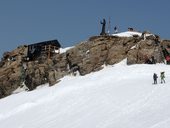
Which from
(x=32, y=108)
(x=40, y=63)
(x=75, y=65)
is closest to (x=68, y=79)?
(x=75, y=65)

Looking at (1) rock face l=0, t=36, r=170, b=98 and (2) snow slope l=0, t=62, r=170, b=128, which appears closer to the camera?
(2) snow slope l=0, t=62, r=170, b=128

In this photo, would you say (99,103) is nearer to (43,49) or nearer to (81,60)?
(81,60)

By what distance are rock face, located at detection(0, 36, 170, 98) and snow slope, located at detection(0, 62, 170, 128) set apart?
1.82 meters

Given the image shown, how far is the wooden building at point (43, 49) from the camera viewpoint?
71.0 m

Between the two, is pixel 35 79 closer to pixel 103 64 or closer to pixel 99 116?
pixel 103 64

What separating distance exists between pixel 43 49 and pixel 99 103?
30.3 meters

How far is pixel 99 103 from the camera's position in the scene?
43.0 metres

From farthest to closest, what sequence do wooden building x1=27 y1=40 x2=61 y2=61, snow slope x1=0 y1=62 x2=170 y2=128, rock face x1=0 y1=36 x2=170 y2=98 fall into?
1. wooden building x1=27 y1=40 x2=61 y2=61
2. rock face x1=0 y1=36 x2=170 y2=98
3. snow slope x1=0 y1=62 x2=170 y2=128

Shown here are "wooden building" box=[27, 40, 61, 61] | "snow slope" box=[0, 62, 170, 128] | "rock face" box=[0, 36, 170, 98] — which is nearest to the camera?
"snow slope" box=[0, 62, 170, 128]

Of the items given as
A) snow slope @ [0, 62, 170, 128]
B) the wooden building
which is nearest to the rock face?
the wooden building

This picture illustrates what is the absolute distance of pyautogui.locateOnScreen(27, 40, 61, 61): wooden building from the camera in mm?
71000

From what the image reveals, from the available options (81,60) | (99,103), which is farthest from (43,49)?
(99,103)

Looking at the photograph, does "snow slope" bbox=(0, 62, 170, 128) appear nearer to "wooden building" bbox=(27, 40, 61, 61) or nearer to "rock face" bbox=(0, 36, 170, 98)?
"rock face" bbox=(0, 36, 170, 98)

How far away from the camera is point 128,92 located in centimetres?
4459
